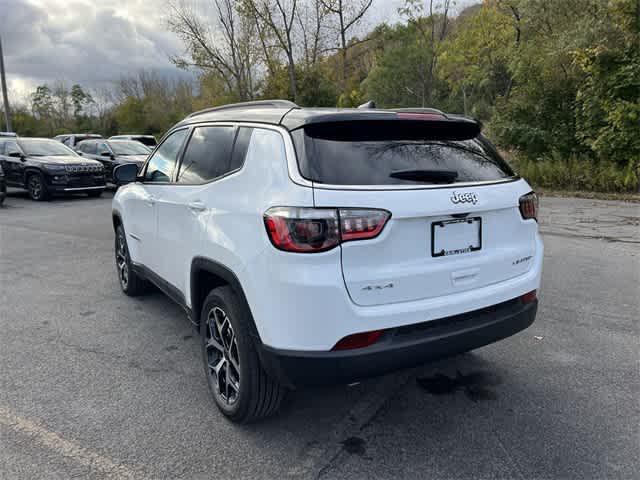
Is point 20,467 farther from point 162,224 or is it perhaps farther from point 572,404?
point 572,404

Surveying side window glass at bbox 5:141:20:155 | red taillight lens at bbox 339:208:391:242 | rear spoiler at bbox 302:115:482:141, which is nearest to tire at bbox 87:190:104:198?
side window glass at bbox 5:141:20:155

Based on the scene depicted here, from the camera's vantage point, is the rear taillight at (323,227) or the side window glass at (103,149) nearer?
the rear taillight at (323,227)

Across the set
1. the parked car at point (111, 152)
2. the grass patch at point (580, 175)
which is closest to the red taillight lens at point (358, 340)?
the grass patch at point (580, 175)

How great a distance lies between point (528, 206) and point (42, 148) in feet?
51.1

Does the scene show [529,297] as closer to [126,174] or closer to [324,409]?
Result: [324,409]

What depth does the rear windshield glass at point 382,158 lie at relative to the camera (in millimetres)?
2391

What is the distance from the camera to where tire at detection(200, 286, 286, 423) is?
2.59 meters

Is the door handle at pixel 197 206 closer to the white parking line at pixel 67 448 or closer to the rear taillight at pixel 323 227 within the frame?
the rear taillight at pixel 323 227

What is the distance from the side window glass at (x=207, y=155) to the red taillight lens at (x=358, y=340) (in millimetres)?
1261

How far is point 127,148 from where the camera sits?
55.3ft

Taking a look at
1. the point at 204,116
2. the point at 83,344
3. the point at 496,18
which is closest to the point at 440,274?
the point at 204,116

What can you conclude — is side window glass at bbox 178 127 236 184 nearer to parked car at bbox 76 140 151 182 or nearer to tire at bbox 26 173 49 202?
tire at bbox 26 173 49 202

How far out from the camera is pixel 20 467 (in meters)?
2.52

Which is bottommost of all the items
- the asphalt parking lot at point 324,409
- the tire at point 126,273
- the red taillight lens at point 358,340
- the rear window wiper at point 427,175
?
the asphalt parking lot at point 324,409
